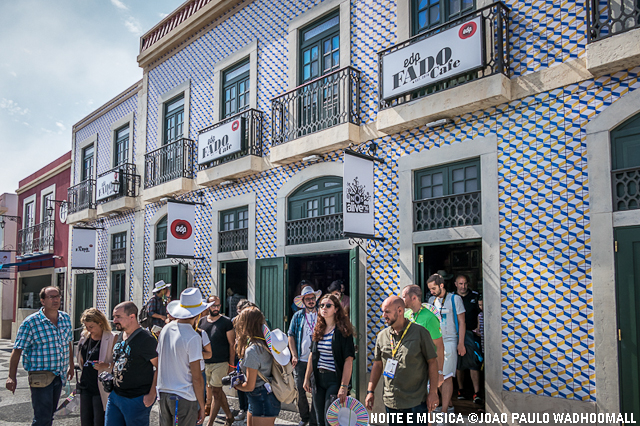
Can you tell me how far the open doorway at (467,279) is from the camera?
7.51 m

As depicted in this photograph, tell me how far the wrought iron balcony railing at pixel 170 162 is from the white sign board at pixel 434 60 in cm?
612

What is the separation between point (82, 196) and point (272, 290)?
1029 cm

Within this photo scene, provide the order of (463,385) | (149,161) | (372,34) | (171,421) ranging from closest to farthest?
(171,421)
(463,385)
(372,34)
(149,161)

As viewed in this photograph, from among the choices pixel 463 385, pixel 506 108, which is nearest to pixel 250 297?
pixel 463 385

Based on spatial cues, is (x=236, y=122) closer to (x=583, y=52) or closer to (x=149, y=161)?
(x=149, y=161)

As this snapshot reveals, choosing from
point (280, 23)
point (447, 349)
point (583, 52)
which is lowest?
point (447, 349)

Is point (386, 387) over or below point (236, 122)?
below

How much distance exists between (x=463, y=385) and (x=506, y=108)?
399 cm

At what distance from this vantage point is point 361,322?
8.34 m

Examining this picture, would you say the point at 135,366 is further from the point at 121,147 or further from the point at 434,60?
the point at 121,147

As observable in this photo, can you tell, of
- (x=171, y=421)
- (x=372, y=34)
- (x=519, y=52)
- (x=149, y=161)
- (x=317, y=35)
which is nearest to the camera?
(x=171, y=421)

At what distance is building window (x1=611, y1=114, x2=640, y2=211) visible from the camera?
5.80 meters

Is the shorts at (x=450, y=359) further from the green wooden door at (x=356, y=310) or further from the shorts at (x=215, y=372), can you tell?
the shorts at (x=215, y=372)

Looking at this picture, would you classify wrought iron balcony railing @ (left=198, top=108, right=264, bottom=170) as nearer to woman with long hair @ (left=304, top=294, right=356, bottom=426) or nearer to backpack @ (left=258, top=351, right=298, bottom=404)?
woman with long hair @ (left=304, top=294, right=356, bottom=426)
